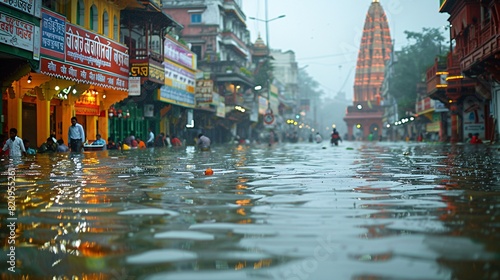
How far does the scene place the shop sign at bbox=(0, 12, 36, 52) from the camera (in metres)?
17.9

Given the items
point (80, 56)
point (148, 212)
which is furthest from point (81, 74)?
point (148, 212)

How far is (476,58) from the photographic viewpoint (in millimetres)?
28766

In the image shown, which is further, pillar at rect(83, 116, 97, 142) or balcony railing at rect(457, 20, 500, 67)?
pillar at rect(83, 116, 97, 142)

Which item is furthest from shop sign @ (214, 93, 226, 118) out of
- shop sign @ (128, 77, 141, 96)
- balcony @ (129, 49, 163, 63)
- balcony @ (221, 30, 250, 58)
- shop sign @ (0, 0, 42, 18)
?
shop sign @ (0, 0, 42, 18)

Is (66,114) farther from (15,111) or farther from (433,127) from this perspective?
(433,127)

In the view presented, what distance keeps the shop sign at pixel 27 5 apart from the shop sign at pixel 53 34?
51.7 inches

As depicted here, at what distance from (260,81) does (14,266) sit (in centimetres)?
7250

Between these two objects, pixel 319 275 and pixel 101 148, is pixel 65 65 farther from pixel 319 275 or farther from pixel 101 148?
pixel 319 275

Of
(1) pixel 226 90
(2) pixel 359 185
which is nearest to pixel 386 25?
(1) pixel 226 90

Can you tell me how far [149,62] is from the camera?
32.3 meters

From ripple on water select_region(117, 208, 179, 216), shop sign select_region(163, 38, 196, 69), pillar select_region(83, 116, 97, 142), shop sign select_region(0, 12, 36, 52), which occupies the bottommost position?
ripple on water select_region(117, 208, 179, 216)

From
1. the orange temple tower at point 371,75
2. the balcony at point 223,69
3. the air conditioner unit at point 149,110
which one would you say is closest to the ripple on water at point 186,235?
the air conditioner unit at point 149,110

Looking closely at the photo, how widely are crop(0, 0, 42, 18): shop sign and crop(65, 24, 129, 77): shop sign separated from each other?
3.84 metres

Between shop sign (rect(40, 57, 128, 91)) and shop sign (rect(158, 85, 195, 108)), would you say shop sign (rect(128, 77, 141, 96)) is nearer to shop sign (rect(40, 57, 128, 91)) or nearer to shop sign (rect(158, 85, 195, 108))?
shop sign (rect(40, 57, 128, 91))
